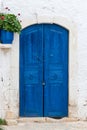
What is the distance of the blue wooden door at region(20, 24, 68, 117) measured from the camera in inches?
440

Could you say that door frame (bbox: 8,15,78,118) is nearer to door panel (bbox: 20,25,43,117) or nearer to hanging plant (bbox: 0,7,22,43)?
door panel (bbox: 20,25,43,117)

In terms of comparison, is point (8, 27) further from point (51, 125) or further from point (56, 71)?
point (51, 125)

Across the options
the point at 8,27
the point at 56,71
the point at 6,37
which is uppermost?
the point at 8,27

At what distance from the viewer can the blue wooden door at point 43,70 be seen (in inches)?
440

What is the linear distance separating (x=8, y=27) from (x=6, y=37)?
0.77 feet

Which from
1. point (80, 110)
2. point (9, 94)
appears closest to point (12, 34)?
point (9, 94)

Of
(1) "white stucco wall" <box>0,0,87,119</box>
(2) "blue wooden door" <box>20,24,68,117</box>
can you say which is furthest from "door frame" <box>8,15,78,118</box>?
(2) "blue wooden door" <box>20,24,68,117</box>

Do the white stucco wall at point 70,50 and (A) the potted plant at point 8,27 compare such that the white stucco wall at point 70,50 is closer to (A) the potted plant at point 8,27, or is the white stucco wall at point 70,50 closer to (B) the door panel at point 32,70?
(B) the door panel at point 32,70

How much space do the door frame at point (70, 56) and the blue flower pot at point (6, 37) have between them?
28 centimetres

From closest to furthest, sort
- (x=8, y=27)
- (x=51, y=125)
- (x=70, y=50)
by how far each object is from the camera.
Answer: (x=8, y=27) < (x=51, y=125) < (x=70, y=50)

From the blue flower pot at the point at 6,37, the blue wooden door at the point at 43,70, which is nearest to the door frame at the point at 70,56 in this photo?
the blue wooden door at the point at 43,70

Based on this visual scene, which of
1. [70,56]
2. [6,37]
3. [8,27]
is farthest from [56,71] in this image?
[8,27]

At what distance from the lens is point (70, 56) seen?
36.7 ft

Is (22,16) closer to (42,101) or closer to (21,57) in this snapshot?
(21,57)
